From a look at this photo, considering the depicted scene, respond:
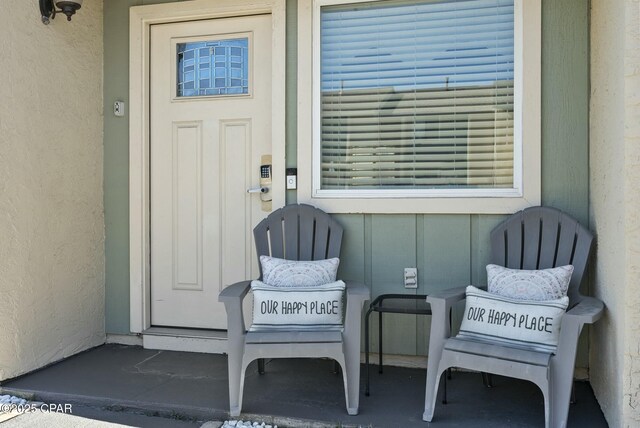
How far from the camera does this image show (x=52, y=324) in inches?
121

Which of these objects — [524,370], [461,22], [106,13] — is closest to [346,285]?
[524,370]

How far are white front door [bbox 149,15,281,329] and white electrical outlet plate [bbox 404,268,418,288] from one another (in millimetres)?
958

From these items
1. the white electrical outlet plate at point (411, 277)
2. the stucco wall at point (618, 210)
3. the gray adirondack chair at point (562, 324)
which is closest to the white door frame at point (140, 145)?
the white electrical outlet plate at point (411, 277)

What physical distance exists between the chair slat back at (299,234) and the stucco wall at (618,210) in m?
1.36

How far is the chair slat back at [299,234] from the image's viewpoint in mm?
2953

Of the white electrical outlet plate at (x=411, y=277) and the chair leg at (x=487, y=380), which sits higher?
the white electrical outlet plate at (x=411, y=277)

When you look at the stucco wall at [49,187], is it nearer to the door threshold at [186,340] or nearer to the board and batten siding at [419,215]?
the board and batten siding at [419,215]

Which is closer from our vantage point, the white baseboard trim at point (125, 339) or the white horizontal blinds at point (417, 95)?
the white horizontal blinds at point (417, 95)

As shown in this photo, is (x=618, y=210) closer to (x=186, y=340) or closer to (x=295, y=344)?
(x=295, y=344)

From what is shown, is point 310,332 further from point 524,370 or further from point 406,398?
point 524,370

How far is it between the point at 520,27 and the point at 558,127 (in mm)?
591

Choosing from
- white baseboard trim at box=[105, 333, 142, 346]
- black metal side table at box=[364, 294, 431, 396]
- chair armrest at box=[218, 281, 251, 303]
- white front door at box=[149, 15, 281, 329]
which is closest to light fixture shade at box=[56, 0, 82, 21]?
white front door at box=[149, 15, 281, 329]

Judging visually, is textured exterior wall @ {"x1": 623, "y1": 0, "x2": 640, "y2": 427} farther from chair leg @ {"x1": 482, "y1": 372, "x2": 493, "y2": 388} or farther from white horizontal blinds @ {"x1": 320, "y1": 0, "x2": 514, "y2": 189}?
white horizontal blinds @ {"x1": 320, "y1": 0, "x2": 514, "y2": 189}

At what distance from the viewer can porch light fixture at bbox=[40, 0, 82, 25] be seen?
9.78ft
